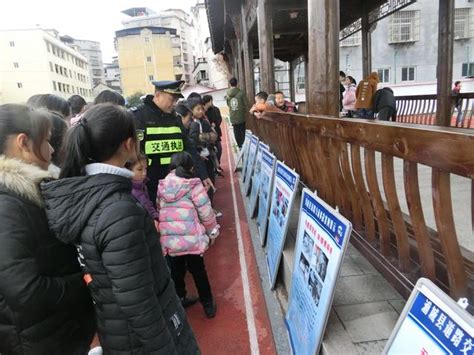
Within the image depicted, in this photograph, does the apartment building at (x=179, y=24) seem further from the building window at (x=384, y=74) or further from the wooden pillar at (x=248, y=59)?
the wooden pillar at (x=248, y=59)

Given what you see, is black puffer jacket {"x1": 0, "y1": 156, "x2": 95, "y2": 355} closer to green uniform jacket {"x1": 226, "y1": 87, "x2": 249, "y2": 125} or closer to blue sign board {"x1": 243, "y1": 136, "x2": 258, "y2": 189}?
blue sign board {"x1": 243, "y1": 136, "x2": 258, "y2": 189}

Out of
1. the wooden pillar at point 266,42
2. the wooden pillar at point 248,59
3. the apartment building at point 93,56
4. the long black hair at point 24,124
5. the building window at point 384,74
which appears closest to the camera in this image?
the long black hair at point 24,124

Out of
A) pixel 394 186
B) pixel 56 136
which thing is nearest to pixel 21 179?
pixel 56 136

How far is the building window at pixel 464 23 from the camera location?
25.3m

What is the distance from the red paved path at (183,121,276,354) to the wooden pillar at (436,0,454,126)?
486cm

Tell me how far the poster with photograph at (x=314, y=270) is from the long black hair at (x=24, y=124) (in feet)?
4.90

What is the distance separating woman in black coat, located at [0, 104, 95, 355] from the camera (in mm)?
1465

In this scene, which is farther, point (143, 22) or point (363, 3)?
point (143, 22)

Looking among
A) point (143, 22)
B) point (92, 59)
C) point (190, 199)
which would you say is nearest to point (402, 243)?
point (190, 199)

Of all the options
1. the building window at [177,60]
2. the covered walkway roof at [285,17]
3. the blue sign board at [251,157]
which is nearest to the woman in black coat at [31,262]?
the blue sign board at [251,157]

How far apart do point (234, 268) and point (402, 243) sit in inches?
94.0

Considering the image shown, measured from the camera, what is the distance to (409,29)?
26250 mm

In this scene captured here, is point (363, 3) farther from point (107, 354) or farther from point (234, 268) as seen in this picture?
point (107, 354)

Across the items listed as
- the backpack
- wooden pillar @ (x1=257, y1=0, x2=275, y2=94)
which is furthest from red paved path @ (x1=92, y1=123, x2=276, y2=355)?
the backpack
